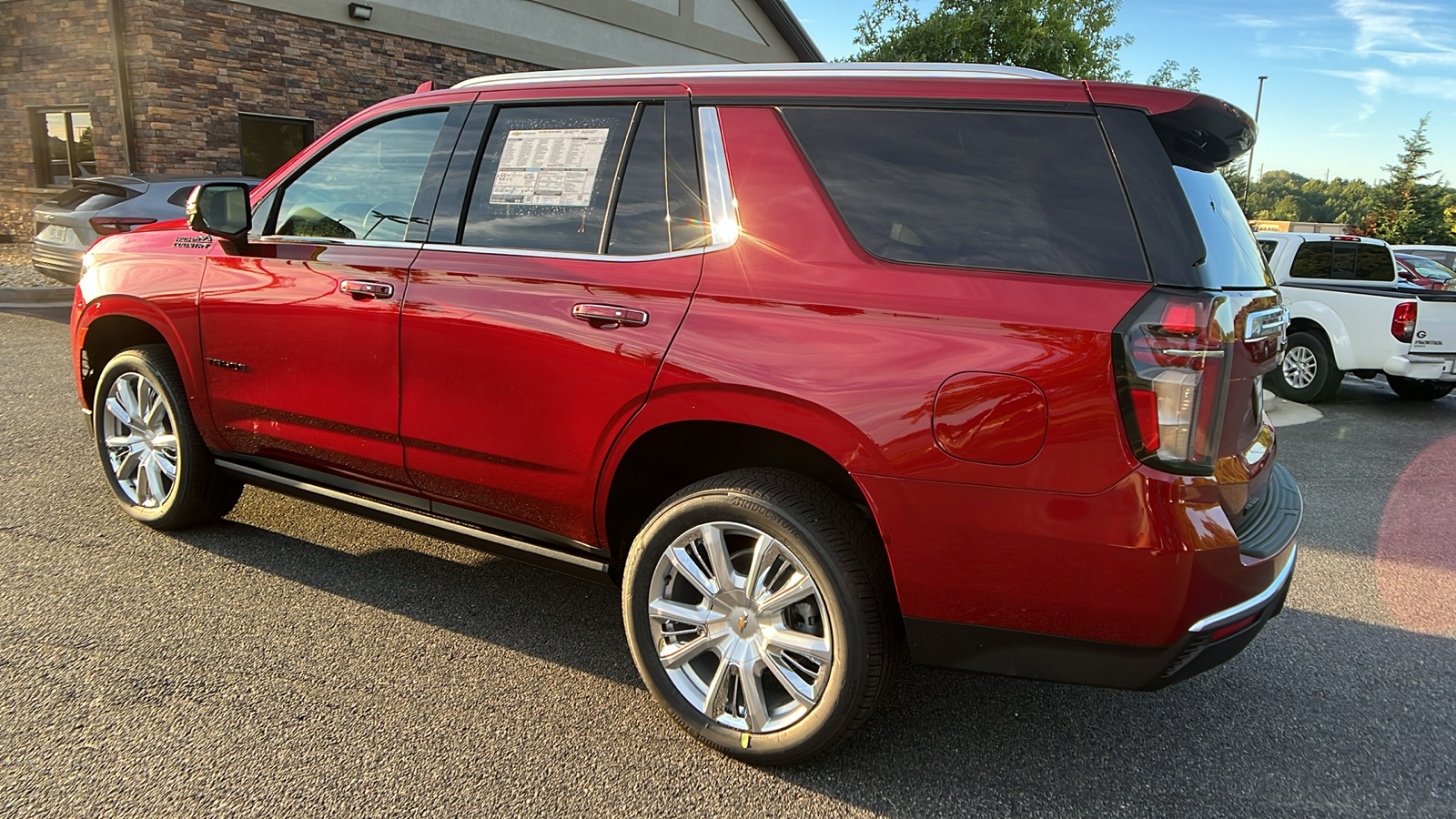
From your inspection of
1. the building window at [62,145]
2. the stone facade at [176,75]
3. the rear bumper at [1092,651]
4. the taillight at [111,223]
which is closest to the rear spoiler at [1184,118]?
the rear bumper at [1092,651]

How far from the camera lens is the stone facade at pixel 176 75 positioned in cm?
1346

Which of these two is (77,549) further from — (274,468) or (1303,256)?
(1303,256)

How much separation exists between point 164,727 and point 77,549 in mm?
1693

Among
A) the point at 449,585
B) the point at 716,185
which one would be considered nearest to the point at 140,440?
the point at 449,585

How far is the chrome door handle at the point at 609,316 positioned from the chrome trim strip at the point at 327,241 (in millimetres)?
811

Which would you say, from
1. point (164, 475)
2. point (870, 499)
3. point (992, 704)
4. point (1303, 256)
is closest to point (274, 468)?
point (164, 475)

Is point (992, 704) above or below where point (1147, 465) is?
below

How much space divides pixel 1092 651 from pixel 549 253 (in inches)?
74.8

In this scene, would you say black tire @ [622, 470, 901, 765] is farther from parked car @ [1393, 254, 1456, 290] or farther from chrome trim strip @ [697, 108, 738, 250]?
parked car @ [1393, 254, 1456, 290]

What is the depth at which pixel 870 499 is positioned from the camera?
2.36m

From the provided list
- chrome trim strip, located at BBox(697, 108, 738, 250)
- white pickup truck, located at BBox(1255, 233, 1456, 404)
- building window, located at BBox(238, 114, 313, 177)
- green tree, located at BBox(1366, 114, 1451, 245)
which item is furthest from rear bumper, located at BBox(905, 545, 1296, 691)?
Result: green tree, located at BBox(1366, 114, 1451, 245)

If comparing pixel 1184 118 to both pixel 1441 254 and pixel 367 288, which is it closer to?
pixel 367 288

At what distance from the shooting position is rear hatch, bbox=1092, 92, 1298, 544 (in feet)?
6.86

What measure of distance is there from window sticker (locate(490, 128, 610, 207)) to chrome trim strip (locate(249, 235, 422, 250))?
14.8 inches
